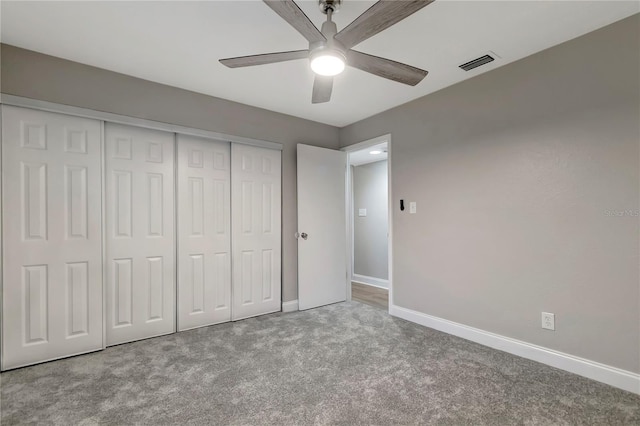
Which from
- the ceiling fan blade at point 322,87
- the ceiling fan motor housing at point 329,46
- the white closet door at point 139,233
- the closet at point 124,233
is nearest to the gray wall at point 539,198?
the ceiling fan blade at point 322,87

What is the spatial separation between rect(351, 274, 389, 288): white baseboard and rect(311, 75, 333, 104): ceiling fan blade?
147 inches

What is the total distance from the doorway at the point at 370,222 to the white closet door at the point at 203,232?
2.24m

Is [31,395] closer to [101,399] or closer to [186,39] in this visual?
[101,399]

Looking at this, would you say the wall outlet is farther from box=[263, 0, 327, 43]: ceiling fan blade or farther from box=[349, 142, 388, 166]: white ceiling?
box=[349, 142, 388, 166]: white ceiling

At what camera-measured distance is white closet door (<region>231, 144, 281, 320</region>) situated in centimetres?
337

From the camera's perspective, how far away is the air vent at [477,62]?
2.43 m

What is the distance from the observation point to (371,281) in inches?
212

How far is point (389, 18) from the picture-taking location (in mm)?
1460

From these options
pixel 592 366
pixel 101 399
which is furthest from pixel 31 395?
pixel 592 366

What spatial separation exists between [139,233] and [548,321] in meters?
3.57

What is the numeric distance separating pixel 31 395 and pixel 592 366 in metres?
3.78

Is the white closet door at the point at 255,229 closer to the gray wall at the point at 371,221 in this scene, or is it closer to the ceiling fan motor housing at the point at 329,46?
the ceiling fan motor housing at the point at 329,46

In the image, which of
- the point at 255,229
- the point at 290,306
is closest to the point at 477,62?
the point at 255,229

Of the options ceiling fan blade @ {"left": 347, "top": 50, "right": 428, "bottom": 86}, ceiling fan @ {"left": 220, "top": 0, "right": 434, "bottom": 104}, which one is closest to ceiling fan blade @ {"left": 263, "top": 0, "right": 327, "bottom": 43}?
ceiling fan @ {"left": 220, "top": 0, "right": 434, "bottom": 104}
